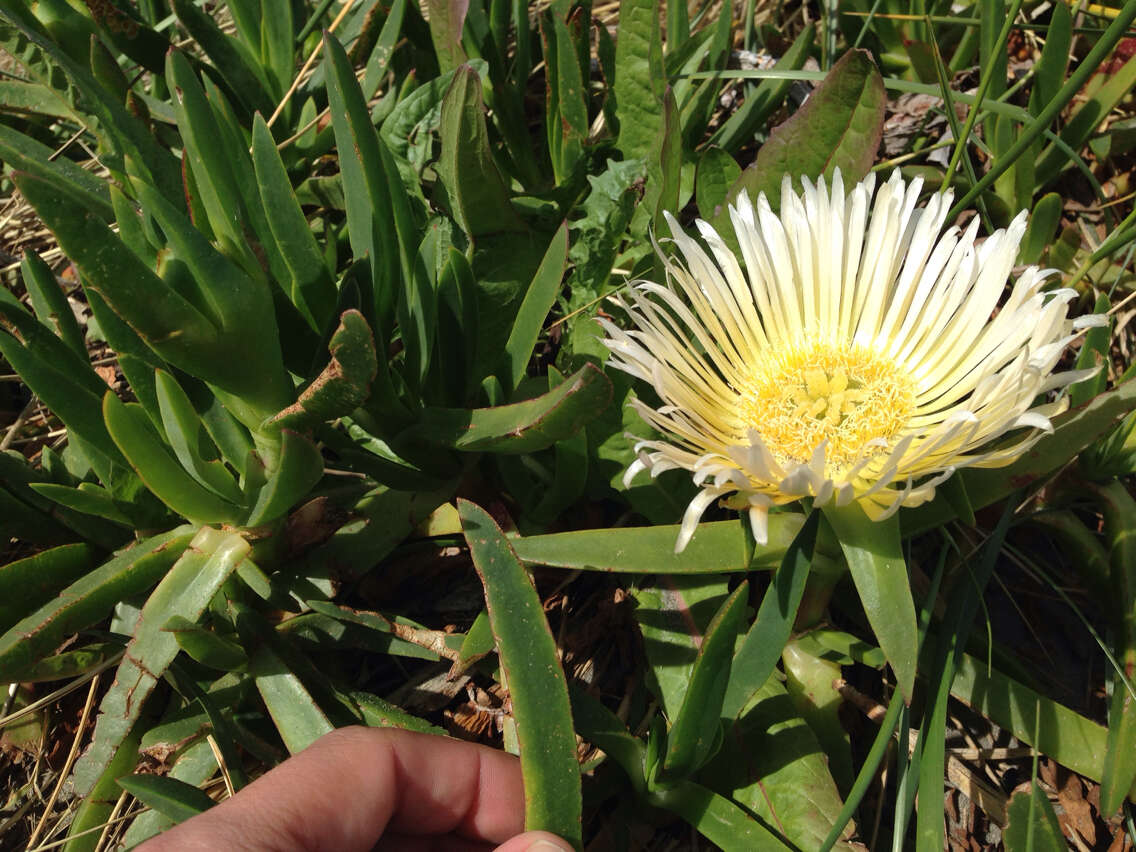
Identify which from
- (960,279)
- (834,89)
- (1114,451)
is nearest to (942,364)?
(960,279)

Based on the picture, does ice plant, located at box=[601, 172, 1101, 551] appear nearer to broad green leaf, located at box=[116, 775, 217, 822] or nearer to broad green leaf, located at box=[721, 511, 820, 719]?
broad green leaf, located at box=[721, 511, 820, 719]

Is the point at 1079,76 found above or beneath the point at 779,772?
above

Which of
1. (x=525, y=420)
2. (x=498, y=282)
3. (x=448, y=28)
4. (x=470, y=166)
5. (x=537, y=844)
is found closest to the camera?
(x=537, y=844)

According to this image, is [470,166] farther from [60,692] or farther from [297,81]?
[60,692]

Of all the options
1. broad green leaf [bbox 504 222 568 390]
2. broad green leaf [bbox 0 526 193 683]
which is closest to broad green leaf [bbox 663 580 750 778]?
broad green leaf [bbox 504 222 568 390]

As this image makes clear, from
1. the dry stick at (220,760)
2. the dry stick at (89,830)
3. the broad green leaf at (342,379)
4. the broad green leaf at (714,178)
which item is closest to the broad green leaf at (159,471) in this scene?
the broad green leaf at (342,379)

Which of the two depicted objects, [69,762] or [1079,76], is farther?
[69,762]

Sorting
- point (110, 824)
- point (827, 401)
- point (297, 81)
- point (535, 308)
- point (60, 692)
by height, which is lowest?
point (110, 824)

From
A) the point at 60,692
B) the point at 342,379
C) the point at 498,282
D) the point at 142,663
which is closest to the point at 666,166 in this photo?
the point at 498,282
